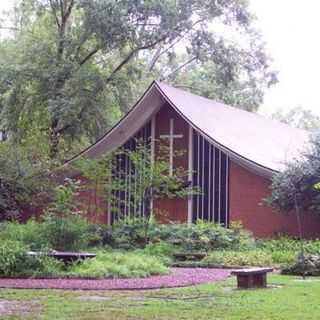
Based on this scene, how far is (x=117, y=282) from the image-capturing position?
11.0 m

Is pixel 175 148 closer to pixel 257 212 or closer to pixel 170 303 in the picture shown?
pixel 257 212

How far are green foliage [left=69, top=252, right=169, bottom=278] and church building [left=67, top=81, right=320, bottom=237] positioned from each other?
8329mm

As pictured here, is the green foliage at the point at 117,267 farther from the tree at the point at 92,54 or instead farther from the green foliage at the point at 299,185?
the tree at the point at 92,54

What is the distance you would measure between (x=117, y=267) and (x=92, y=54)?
18.6 meters

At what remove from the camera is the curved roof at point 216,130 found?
21445 millimetres

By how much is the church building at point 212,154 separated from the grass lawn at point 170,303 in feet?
35.9

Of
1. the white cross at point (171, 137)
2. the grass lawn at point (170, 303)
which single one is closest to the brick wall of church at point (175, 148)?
the white cross at point (171, 137)

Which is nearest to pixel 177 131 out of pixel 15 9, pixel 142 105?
pixel 142 105

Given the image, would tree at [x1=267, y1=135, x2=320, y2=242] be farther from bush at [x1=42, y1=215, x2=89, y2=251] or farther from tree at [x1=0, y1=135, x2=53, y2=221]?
tree at [x1=0, y1=135, x2=53, y2=221]

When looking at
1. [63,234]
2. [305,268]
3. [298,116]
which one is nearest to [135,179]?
[63,234]

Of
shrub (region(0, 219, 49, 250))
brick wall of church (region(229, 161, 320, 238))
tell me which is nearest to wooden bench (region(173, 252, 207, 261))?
shrub (region(0, 219, 49, 250))

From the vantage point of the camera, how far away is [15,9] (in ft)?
111

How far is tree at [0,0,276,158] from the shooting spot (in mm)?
26859

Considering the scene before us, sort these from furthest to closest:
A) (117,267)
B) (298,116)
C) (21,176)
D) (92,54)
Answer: (298,116)
(92,54)
(21,176)
(117,267)
